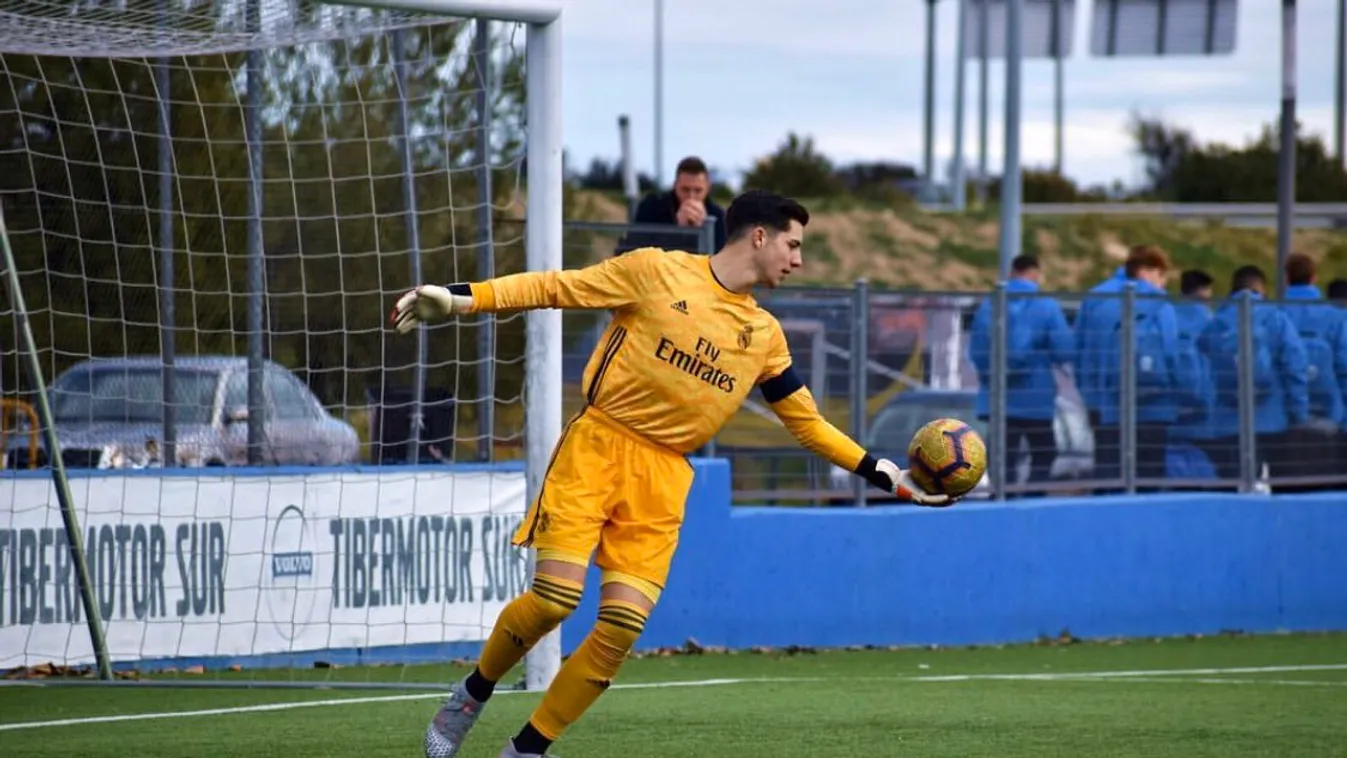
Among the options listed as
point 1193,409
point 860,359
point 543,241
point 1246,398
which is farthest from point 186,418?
point 1246,398

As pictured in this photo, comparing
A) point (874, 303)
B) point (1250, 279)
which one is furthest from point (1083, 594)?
point (1250, 279)

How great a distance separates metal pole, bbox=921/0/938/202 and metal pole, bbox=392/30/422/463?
41169mm

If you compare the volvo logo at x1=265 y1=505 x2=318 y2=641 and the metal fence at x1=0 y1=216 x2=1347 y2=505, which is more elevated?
the metal fence at x1=0 y1=216 x2=1347 y2=505

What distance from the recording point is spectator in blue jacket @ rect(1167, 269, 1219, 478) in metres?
14.9

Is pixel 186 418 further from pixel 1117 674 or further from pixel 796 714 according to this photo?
pixel 1117 674

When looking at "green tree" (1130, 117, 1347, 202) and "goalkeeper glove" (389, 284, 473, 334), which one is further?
"green tree" (1130, 117, 1347, 202)

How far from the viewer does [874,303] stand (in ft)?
43.8

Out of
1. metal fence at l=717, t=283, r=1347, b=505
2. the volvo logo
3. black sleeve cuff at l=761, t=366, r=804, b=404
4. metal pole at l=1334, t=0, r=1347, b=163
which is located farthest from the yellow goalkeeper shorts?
metal pole at l=1334, t=0, r=1347, b=163

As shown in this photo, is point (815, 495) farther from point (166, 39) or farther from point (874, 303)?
point (166, 39)

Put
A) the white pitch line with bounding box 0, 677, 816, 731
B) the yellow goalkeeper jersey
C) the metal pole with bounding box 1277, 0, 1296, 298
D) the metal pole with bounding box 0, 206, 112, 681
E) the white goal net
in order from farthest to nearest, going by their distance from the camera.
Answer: the metal pole with bounding box 1277, 0, 1296, 298, the white goal net, the metal pole with bounding box 0, 206, 112, 681, the white pitch line with bounding box 0, 677, 816, 731, the yellow goalkeeper jersey

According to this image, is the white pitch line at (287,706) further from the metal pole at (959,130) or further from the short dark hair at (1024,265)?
the metal pole at (959,130)

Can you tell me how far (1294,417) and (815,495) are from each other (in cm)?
423

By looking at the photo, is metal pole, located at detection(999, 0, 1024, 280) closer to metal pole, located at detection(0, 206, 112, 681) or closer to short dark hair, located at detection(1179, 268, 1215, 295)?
short dark hair, located at detection(1179, 268, 1215, 295)

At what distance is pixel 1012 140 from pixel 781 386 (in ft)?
45.7
